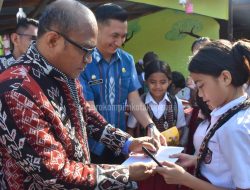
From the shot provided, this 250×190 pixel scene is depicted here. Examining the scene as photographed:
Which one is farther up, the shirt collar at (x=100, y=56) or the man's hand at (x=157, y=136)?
the shirt collar at (x=100, y=56)

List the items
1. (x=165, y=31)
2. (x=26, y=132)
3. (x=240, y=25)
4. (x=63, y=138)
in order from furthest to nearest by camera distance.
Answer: (x=240, y=25)
(x=165, y=31)
(x=63, y=138)
(x=26, y=132)

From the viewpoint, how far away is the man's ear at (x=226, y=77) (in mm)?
1813

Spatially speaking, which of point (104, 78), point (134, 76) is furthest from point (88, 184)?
point (134, 76)

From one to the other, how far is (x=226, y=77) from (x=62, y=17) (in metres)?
0.80

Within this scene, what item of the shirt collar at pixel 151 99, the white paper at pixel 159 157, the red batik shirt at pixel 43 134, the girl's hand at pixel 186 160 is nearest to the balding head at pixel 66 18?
the red batik shirt at pixel 43 134

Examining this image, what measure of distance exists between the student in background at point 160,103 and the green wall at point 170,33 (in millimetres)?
3496

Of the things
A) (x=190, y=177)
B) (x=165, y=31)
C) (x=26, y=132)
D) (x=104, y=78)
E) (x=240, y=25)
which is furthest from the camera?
(x=240, y=25)

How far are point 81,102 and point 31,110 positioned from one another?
495 millimetres

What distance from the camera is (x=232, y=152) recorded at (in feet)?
5.58

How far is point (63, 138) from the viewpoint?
1.54 metres

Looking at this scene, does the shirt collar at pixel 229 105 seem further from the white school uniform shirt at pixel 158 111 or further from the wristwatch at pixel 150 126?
the white school uniform shirt at pixel 158 111

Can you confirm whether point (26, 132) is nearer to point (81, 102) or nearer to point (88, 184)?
point (88, 184)

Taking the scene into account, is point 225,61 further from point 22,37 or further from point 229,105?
point 22,37

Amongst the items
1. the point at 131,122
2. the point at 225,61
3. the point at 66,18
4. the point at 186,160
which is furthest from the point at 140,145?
the point at 131,122
